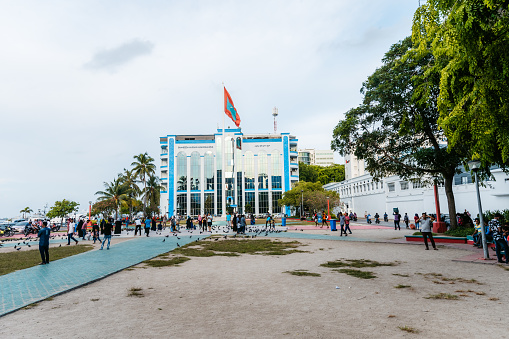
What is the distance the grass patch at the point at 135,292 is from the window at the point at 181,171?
72.5 meters

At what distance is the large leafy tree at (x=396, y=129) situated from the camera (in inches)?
696

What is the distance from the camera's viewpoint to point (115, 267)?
1112 centimetres

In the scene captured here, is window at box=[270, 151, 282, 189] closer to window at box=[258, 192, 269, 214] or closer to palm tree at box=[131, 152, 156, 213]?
window at box=[258, 192, 269, 214]

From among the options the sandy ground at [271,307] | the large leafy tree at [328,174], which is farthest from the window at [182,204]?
the sandy ground at [271,307]

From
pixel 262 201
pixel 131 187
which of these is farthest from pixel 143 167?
pixel 262 201

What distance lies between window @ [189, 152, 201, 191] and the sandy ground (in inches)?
2748

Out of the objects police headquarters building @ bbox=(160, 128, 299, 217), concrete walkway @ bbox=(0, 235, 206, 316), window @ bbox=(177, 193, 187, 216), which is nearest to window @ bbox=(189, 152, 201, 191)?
police headquarters building @ bbox=(160, 128, 299, 217)

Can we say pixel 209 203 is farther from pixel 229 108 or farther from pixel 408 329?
pixel 408 329

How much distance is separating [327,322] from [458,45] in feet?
20.0

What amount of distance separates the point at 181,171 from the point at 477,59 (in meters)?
76.0

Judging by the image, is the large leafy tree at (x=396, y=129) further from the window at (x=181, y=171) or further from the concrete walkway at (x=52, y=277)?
the window at (x=181, y=171)

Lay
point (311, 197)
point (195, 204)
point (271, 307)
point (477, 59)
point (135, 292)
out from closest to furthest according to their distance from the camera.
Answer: point (271, 307), point (477, 59), point (135, 292), point (311, 197), point (195, 204)

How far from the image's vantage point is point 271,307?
6262 millimetres

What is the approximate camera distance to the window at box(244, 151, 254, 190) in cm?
8025
